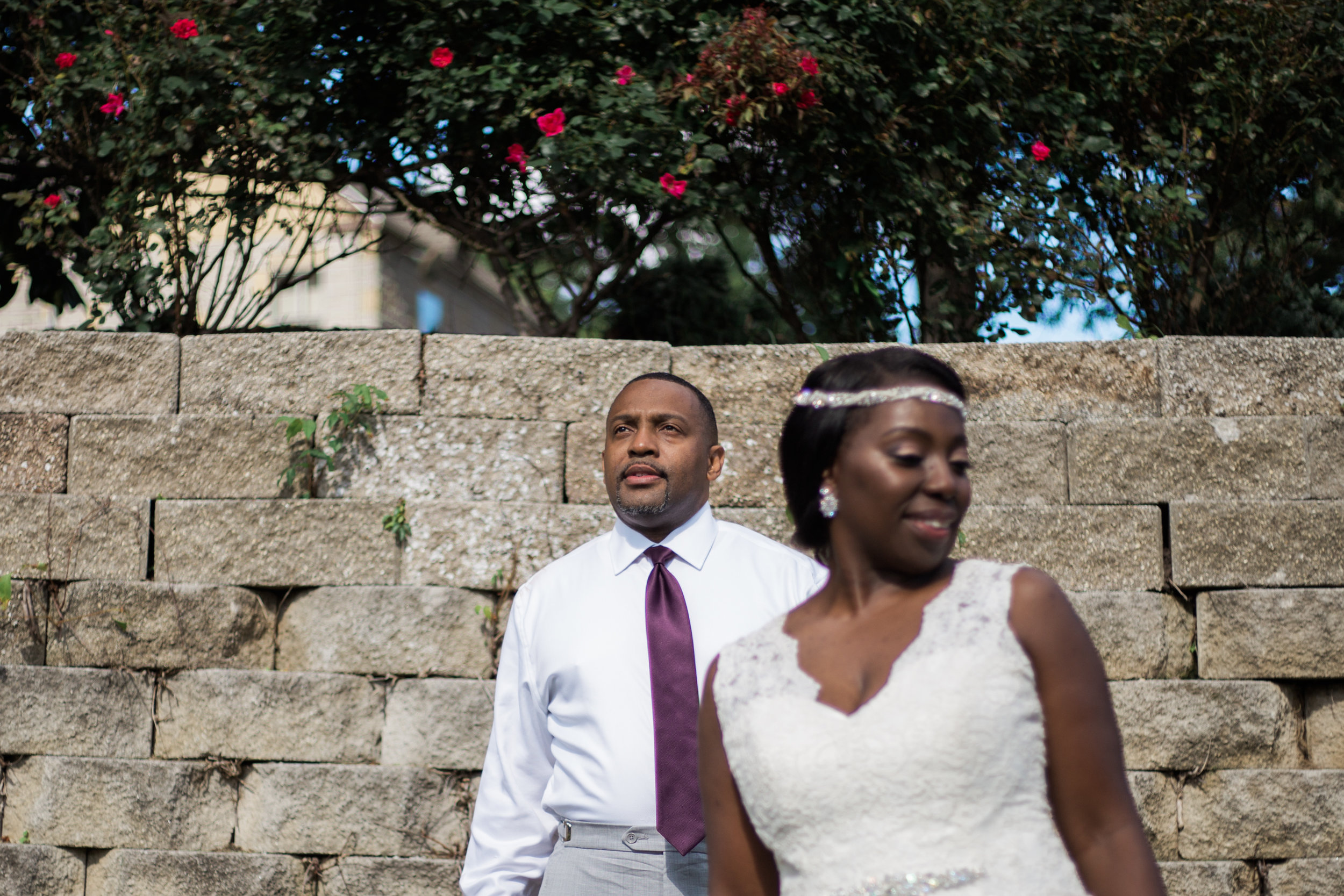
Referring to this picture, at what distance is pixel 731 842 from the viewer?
1.80m

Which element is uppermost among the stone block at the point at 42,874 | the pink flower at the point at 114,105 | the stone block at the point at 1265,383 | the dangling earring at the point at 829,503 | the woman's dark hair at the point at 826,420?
the pink flower at the point at 114,105

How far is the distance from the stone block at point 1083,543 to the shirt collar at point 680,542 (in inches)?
65.0

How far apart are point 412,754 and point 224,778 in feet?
2.32

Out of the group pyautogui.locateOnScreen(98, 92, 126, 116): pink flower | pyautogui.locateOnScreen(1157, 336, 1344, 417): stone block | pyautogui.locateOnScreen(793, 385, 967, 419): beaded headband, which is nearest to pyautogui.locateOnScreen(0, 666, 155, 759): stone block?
pyautogui.locateOnScreen(98, 92, 126, 116): pink flower

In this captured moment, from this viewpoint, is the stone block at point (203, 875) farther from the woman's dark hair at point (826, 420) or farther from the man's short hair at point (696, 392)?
the woman's dark hair at point (826, 420)

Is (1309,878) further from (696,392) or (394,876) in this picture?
(394,876)

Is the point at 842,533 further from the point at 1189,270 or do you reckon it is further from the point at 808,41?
the point at 1189,270

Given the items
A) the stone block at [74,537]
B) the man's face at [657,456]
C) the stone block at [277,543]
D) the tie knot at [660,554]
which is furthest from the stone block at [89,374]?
the tie knot at [660,554]

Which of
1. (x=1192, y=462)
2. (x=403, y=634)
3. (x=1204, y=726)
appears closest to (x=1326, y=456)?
(x=1192, y=462)

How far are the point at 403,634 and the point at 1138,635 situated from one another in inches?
106

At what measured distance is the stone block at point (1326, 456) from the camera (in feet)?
13.9

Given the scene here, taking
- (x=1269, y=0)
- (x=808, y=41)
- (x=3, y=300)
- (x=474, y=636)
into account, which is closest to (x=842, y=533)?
(x=474, y=636)

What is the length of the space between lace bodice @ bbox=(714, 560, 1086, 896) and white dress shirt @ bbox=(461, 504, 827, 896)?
0.98 metres

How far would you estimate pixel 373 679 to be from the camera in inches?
167
